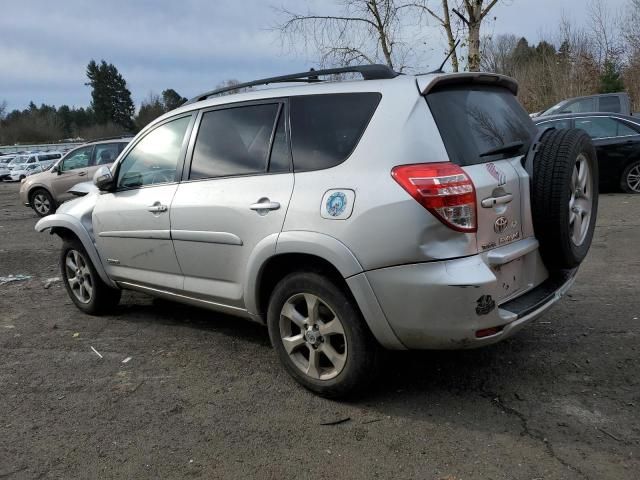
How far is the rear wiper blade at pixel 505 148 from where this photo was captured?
298 cm

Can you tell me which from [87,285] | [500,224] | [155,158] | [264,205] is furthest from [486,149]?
[87,285]

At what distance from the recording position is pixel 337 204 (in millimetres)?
2928

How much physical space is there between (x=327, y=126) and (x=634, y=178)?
30.3 ft

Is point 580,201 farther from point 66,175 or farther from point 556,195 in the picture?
point 66,175

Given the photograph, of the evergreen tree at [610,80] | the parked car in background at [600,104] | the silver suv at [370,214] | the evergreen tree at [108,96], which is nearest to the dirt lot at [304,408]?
the silver suv at [370,214]

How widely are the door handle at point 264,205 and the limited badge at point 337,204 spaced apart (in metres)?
0.35

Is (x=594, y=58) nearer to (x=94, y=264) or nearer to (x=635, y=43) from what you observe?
(x=635, y=43)

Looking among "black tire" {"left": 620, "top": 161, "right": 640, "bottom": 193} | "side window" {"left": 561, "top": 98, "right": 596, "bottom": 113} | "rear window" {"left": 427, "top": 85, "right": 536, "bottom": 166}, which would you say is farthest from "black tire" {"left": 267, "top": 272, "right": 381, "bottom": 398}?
"side window" {"left": 561, "top": 98, "right": 596, "bottom": 113}

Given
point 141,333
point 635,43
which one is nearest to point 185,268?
point 141,333

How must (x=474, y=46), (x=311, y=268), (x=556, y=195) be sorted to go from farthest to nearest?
(x=474, y=46) → (x=311, y=268) → (x=556, y=195)

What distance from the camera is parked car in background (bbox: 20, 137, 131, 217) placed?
14453 mm

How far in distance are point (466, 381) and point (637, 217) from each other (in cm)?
628

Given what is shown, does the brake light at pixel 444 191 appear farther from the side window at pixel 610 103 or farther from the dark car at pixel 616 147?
the side window at pixel 610 103

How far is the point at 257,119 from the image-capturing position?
358 centimetres
